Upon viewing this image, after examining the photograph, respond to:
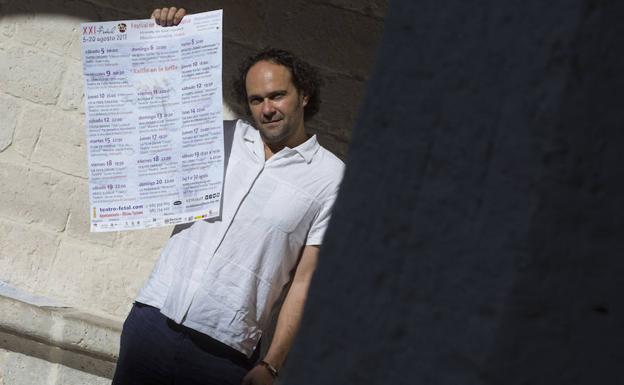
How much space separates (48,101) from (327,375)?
11.0 feet

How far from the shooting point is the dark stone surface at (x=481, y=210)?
1.07m

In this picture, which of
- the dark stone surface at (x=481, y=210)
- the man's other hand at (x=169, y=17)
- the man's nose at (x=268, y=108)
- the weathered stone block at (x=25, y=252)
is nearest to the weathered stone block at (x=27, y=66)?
the weathered stone block at (x=25, y=252)

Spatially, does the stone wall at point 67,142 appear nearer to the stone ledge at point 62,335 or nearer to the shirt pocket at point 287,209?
the stone ledge at point 62,335

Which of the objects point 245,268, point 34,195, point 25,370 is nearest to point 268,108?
point 245,268

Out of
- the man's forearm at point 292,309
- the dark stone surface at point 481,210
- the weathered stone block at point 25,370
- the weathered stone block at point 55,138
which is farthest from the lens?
the weathered stone block at point 55,138

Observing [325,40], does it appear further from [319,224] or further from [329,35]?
[319,224]

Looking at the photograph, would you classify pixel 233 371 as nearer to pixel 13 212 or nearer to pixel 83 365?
pixel 83 365

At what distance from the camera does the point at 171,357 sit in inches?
111

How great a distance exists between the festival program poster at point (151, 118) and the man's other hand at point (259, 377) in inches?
18.6

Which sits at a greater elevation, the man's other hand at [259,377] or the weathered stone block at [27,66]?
the weathered stone block at [27,66]

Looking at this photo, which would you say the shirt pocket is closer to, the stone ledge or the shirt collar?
the shirt collar

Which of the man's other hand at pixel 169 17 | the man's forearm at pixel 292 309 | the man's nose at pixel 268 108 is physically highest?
the man's other hand at pixel 169 17

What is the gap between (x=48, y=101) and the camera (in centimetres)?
433

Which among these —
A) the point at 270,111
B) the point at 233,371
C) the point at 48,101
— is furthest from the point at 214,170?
the point at 48,101
